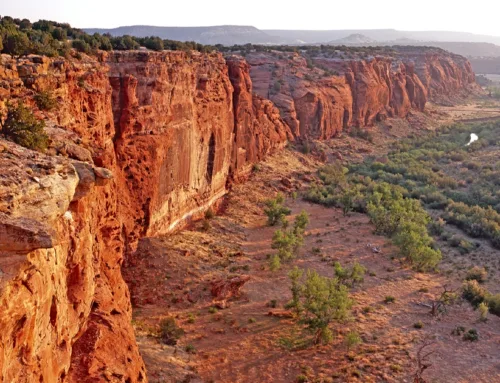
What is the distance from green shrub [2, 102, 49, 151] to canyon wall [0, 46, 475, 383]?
31 centimetres

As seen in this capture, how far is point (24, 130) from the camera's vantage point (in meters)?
10.7

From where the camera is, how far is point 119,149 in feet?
67.1

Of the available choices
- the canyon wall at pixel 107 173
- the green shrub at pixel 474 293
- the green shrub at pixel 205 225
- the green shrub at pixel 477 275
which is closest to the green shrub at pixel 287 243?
the green shrub at pixel 205 225

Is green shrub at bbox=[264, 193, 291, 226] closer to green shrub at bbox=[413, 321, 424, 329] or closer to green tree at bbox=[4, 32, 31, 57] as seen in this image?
green shrub at bbox=[413, 321, 424, 329]

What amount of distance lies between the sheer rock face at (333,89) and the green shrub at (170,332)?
107 ft

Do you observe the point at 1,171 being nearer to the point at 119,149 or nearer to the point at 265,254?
the point at 119,149

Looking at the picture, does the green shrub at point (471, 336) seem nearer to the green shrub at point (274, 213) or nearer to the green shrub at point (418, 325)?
the green shrub at point (418, 325)

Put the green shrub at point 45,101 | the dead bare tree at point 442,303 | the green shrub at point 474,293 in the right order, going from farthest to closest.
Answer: the green shrub at point 474,293 < the dead bare tree at point 442,303 < the green shrub at point 45,101

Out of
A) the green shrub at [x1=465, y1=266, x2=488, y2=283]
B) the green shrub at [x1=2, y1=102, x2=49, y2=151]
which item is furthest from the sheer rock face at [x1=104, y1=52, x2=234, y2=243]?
the green shrub at [x1=465, y1=266, x2=488, y2=283]

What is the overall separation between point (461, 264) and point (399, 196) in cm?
905

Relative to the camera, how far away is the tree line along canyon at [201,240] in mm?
8961

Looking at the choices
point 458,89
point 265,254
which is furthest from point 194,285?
point 458,89

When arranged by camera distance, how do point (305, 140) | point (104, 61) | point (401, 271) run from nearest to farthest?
point (104, 61) → point (401, 271) → point (305, 140)

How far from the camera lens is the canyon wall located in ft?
24.7
